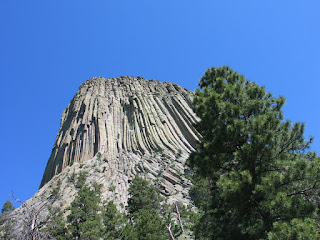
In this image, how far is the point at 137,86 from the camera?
72.9 m

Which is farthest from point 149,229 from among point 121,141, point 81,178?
point 121,141

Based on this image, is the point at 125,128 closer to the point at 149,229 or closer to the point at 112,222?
the point at 112,222

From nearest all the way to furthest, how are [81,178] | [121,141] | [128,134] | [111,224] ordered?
1. [111,224]
2. [81,178]
3. [121,141]
4. [128,134]

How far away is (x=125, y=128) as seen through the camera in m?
57.4

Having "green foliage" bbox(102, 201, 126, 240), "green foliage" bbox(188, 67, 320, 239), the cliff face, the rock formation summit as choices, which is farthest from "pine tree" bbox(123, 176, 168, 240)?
"green foliage" bbox(188, 67, 320, 239)

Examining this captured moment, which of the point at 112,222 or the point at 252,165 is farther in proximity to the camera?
the point at 112,222

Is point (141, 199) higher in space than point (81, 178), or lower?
lower

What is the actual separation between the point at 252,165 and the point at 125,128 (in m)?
49.2

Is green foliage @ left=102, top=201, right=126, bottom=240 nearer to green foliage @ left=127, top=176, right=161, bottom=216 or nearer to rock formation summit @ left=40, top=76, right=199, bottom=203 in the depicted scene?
green foliage @ left=127, top=176, right=161, bottom=216

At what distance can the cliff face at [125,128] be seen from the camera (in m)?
49.3

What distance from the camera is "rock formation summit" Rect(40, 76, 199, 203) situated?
140 ft

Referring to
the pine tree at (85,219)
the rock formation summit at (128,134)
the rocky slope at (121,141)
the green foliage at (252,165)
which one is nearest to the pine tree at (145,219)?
the pine tree at (85,219)

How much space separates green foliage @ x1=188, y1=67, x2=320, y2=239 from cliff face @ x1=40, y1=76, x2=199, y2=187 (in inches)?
1152

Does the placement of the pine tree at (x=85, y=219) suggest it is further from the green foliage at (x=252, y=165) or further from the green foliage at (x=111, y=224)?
the green foliage at (x=252, y=165)
